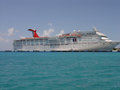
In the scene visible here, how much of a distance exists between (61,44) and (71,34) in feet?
25.5

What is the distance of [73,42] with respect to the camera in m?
66.8

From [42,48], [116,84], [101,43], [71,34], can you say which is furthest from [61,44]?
[116,84]

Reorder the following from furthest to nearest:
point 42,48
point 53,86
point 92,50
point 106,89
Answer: point 42,48, point 92,50, point 53,86, point 106,89

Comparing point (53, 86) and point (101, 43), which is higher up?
point (101, 43)

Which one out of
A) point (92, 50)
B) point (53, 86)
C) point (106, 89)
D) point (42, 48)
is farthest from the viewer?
point (42, 48)

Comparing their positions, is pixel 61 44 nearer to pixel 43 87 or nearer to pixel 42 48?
pixel 42 48

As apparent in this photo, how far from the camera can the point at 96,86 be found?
33.3 ft

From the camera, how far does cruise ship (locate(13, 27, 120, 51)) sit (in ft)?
193

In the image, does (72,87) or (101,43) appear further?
(101,43)

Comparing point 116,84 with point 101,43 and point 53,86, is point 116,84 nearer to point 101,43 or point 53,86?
point 53,86

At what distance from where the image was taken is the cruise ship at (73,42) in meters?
58.9

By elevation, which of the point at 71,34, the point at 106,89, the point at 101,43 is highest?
the point at 71,34

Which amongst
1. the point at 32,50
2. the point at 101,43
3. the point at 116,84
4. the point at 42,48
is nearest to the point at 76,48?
the point at 101,43

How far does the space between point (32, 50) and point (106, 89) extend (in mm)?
75475
